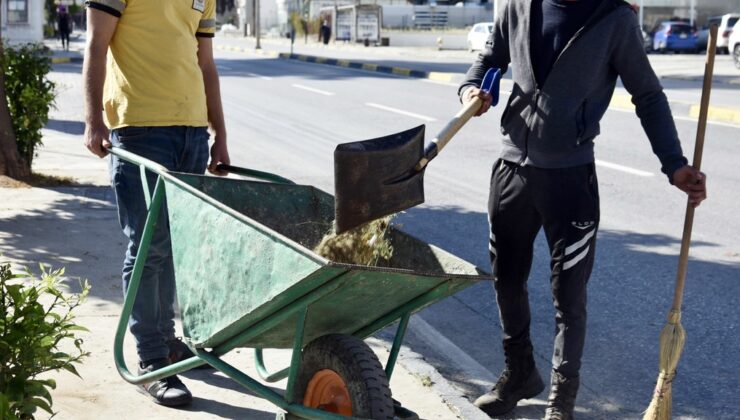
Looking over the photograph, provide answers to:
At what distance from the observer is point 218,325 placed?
3.31 m

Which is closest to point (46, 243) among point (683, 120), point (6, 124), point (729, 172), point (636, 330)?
point (6, 124)

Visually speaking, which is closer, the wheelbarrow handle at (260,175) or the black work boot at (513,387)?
the wheelbarrow handle at (260,175)

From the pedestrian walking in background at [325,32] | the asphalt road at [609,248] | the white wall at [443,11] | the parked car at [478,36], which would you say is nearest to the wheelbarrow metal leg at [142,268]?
the asphalt road at [609,248]

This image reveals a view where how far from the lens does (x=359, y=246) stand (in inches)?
139

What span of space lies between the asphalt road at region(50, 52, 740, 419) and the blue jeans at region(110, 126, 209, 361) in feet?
4.68

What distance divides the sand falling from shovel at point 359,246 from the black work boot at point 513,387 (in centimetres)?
107

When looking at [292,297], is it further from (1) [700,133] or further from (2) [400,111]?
(2) [400,111]

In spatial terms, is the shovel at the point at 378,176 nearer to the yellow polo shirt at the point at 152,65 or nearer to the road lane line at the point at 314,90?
the yellow polo shirt at the point at 152,65

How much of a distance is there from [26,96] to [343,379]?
691cm

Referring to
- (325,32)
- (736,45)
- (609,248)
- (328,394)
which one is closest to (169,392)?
(328,394)

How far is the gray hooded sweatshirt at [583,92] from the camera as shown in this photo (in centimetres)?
385

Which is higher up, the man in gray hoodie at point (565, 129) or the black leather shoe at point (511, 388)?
the man in gray hoodie at point (565, 129)

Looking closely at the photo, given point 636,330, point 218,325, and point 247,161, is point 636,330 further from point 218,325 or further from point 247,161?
point 247,161

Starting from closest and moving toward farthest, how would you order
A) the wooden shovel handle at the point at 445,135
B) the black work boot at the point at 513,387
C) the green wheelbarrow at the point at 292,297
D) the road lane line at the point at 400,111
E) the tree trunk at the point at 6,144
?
the green wheelbarrow at the point at 292,297 < the wooden shovel handle at the point at 445,135 < the black work boot at the point at 513,387 < the tree trunk at the point at 6,144 < the road lane line at the point at 400,111
